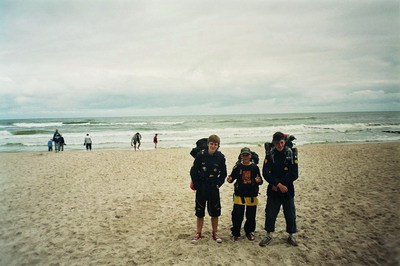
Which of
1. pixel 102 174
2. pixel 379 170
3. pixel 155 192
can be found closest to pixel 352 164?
pixel 379 170

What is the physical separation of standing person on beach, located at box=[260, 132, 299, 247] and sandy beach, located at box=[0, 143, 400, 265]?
59cm

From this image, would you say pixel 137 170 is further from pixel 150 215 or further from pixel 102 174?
A: pixel 150 215

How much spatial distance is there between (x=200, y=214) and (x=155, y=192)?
4337mm

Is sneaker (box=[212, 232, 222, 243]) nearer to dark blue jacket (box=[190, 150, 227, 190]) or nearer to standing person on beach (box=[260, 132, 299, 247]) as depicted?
standing person on beach (box=[260, 132, 299, 247])

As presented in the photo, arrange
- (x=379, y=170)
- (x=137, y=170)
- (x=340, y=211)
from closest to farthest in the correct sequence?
(x=340, y=211) < (x=379, y=170) < (x=137, y=170)

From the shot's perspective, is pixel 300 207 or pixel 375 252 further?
pixel 300 207

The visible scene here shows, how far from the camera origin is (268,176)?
4.41 m

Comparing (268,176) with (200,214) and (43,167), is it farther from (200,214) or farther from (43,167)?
(43,167)

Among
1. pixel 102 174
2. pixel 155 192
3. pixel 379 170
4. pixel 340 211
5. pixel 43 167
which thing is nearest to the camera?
pixel 340 211

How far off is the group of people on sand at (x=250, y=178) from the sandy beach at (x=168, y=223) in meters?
0.57

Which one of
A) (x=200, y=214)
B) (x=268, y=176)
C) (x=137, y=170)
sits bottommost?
(x=137, y=170)

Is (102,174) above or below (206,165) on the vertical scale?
below

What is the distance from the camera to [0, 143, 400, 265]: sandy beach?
4.36m

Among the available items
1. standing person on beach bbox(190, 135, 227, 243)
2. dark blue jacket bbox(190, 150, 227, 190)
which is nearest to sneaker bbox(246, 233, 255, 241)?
standing person on beach bbox(190, 135, 227, 243)
